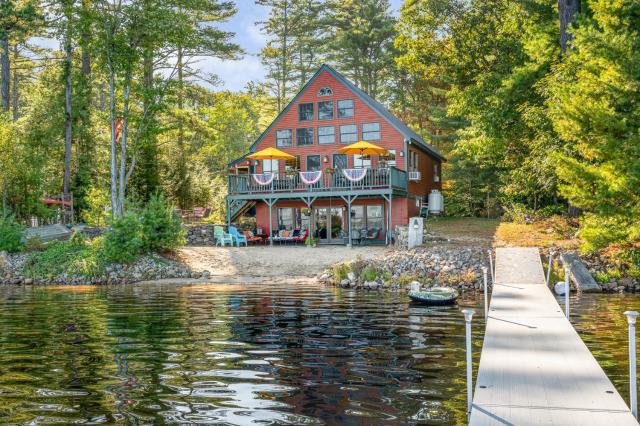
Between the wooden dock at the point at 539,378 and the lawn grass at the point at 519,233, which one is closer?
the wooden dock at the point at 539,378

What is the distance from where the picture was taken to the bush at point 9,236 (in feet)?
78.9

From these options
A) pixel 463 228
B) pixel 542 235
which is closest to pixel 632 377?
pixel 542 235

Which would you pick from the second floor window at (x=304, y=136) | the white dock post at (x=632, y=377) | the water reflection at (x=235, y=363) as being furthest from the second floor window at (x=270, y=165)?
the white dock post at (x=632, y=377)

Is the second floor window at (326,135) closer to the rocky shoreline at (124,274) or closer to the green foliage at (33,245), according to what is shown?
the rocky shoreline at (124,274)

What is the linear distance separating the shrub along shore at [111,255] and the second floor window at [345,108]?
10.5 meters

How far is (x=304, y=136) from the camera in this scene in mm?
29875

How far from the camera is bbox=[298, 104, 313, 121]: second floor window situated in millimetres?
29797

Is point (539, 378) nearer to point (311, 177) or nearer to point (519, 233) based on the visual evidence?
point (519, 233)

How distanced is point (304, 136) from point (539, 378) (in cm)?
2475

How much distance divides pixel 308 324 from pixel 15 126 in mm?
26423

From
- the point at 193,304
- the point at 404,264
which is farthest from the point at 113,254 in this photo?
the point at 404,264

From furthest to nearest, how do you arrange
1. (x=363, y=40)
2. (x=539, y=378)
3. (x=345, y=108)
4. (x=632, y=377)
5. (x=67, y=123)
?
(x=363, y=40)
(x=67, y=123)
(x=345, y=108)
(x=539, y=378)
(x=632, y=377)

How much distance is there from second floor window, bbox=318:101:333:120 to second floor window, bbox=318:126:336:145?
0.56 m

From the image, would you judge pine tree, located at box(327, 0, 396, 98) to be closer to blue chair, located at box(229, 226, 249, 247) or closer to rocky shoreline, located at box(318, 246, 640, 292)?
blue chair, located at box(229, 226, 249, 247)
